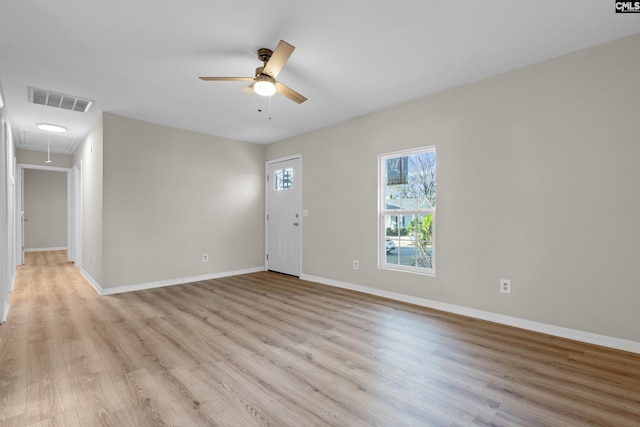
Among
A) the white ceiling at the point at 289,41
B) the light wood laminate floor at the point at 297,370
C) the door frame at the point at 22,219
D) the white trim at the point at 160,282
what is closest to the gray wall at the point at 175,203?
the white trim at the point at 160,282

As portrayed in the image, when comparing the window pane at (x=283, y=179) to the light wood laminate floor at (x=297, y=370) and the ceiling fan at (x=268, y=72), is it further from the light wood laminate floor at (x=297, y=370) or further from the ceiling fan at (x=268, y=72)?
the ceiling fan at (x=268, y=72)


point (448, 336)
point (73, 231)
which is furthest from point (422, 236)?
point (73, 231)

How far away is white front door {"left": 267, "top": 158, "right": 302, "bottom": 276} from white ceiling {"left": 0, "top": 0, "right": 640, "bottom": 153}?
1861mm

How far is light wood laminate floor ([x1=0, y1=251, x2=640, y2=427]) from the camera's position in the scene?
1653 millimetres

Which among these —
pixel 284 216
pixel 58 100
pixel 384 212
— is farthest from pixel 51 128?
pixel 384 212

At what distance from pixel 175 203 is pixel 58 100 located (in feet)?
6.25

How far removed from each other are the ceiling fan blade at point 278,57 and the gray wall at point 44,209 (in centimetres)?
986

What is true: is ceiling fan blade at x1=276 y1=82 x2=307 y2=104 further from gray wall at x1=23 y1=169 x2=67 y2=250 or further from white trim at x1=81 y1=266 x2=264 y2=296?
gray wall at x1=23 y1=169 x2=67 y2=250

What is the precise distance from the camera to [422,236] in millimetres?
3762

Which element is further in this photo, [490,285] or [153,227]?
[153,227]

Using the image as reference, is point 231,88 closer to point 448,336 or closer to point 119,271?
point 119,271

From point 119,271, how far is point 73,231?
3611 millimetres

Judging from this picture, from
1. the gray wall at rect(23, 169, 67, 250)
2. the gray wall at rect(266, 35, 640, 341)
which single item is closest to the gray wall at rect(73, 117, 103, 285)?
the gray wall at rect(266, 35, 640, 341)

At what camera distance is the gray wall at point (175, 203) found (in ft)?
14.0
